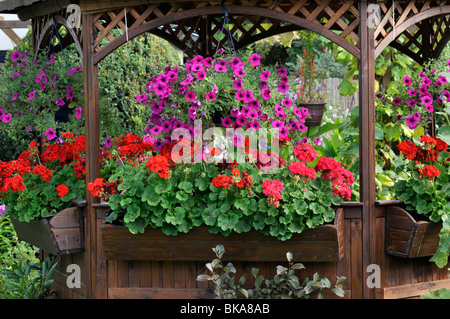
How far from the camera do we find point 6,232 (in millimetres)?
6410

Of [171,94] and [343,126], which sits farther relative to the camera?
[343,126]

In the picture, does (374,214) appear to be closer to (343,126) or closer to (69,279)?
(343,126)

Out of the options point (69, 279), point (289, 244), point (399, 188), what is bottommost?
point (69, 279)

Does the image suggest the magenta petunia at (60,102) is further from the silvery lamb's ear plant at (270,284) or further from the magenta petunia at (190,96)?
the silvery lamb's ear plant at (270,284)

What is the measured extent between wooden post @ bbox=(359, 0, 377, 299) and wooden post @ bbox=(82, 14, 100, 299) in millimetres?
1789

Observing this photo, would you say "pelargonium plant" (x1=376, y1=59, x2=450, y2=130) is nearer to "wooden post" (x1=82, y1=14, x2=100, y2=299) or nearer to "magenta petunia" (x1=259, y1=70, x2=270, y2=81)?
"magenta petunia" (x1=259, y1=70, x2=270, y2=81)

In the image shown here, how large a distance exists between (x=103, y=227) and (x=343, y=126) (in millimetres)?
2707

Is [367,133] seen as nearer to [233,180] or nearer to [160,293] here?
[233,180]

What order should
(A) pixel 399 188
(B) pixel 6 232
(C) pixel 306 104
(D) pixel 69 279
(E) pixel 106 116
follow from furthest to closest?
(B) pixel 6 232, (C) pixel 306 104, (E) pixel 106 116, (D) pixel 69 279, (A) pixel 399 188

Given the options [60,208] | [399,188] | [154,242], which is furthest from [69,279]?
[399,188]

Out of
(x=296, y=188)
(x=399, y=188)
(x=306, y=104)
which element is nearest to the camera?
(x=296, y=188)

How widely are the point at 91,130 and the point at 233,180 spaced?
3.63 ft

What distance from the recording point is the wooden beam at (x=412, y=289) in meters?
4.07

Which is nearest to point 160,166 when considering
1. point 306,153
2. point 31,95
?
point 306,153
